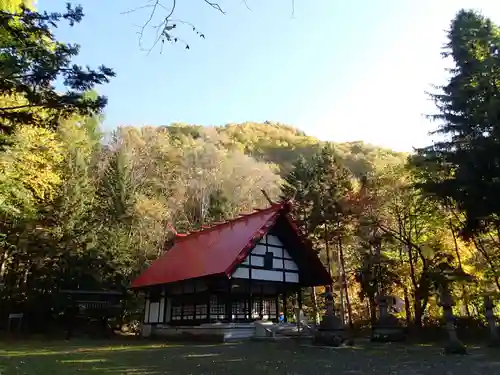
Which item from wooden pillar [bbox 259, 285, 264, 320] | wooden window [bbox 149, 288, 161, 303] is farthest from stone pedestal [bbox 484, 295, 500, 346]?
wooden window [bbox 149, 288, 161, 303]

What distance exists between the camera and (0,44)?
723 centimetres

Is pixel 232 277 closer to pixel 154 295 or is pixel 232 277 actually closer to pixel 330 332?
pixel 330 332

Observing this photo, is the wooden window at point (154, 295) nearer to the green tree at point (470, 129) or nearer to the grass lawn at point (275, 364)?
the grass lawn at point (275, 364)

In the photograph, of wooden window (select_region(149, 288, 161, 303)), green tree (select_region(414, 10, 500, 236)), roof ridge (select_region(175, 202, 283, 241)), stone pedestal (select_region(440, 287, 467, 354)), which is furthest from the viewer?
wooden window (select_region(149, 288, 161, 303))

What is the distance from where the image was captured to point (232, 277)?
16609 mm

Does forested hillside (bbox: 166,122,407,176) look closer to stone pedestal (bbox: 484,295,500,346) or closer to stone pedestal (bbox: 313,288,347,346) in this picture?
stone pedestal (bbox: 313,288,347,346)

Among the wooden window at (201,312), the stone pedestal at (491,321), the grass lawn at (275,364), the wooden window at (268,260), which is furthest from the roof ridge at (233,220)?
the stone pedestal at (491,321)

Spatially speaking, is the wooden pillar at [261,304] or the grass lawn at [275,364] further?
the wooden pillar at [261,304]

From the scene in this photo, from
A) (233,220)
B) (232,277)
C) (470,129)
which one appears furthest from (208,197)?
(470,129)

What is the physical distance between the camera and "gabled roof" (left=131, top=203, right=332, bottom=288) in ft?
53.8

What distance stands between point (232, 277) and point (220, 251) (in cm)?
140

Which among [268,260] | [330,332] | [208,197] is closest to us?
[330,332]

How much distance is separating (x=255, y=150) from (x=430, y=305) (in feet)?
149

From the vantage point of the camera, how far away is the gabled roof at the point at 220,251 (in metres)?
16.4
